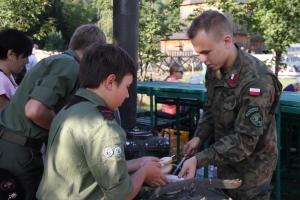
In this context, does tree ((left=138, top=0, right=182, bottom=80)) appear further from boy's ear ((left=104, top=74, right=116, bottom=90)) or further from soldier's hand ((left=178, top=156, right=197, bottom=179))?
boy's ear ((left=104, top=74, right=116, bottom=90))

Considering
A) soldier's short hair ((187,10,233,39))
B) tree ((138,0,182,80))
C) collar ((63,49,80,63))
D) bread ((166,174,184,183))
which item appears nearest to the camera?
bread ((166,174,184,183))

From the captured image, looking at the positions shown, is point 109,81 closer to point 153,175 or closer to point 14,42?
point 153,175

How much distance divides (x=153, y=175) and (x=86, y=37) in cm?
108

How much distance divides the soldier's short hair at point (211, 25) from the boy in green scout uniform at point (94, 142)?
626mm

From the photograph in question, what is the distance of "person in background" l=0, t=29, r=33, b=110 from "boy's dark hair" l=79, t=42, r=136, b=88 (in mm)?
1331

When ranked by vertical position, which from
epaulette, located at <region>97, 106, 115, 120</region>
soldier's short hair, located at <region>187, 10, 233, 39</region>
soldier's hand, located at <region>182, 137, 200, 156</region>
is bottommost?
soldier's hand, located at <region>182, 137, 200, 156</region>

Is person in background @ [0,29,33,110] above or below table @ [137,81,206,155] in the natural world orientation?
above

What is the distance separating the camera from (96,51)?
1.93 metres

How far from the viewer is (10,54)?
3145mm

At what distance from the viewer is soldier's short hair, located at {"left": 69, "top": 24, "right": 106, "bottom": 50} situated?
107 inches

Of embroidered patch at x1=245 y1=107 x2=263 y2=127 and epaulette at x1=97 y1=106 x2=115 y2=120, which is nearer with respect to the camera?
epaulette at x1=97 y1=106 x2=115 y2=120

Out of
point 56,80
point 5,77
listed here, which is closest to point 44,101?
point 56,80

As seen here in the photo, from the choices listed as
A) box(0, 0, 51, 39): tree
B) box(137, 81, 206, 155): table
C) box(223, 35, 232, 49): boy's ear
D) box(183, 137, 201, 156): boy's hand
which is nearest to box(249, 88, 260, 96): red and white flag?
box(223, 35, 232, 49): boy's ear

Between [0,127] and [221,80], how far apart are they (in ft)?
4.27
